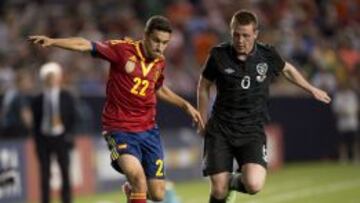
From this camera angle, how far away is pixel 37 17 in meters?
22.1

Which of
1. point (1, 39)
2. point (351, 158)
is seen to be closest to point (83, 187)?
point (1, 39)

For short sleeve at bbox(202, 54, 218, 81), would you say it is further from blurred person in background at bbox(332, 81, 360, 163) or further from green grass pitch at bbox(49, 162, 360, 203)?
blurred person in background at bbox(332, 81, 360, 163)

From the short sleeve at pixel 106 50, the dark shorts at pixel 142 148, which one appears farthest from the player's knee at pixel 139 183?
the short sleeve at pixel 106 50

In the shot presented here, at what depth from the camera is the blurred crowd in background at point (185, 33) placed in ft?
67.7

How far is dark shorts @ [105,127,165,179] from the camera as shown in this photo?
10969 mm

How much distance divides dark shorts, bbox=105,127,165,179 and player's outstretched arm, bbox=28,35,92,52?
102 cm

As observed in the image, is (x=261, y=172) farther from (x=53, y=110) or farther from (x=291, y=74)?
(x=53, y=110)

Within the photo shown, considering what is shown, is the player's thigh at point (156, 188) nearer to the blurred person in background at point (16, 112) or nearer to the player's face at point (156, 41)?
the player's face at point (156, 41)

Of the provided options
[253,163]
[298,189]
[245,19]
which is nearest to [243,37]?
[245,19]

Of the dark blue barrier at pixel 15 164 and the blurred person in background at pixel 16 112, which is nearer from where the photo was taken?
the blurred person in background at pixel 16 112

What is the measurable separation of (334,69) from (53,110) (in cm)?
1176

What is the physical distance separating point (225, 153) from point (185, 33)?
13065 mm

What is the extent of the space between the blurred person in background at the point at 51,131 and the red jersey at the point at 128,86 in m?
3.22

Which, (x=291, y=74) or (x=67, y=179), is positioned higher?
(x=291, y=74)
